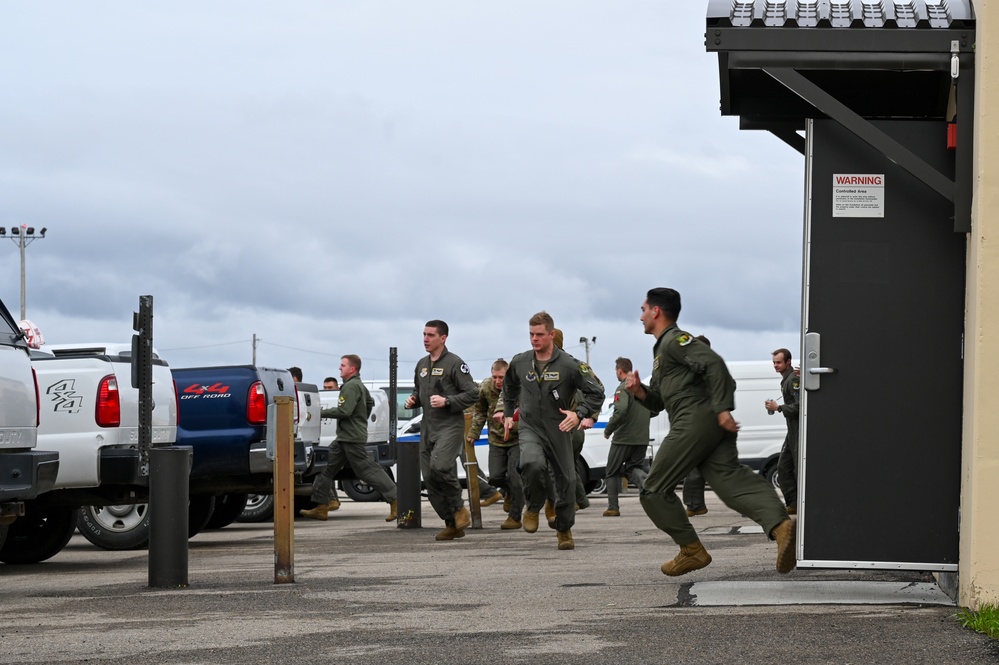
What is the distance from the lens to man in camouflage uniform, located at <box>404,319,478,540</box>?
1490cm

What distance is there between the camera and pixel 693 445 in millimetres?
8992

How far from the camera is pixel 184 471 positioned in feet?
32.4

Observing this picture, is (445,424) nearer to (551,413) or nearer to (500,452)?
(551,413)

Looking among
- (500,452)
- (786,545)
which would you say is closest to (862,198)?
(786,545)

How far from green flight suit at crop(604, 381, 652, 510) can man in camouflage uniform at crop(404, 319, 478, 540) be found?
5.28 m

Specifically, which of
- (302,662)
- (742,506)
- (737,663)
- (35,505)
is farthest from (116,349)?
(737,663)

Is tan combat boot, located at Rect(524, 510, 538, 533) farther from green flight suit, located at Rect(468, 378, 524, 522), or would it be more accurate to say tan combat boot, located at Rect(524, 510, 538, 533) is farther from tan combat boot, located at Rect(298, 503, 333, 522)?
tan combat boot, located at Rect(298, 503, 333, 522)

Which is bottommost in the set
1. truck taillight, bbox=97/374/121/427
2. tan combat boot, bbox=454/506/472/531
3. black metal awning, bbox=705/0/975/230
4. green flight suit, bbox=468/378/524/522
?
tan combat boot, bbox=454/506/472/531

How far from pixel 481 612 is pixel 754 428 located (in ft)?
59.8

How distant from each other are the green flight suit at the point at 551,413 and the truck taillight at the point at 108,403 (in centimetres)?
336

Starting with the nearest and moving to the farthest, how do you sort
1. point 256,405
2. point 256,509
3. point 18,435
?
point 18,435 → point 256,405 → point 256,509

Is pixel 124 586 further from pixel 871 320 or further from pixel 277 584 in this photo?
pixel 871 320

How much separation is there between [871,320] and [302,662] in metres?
3.62

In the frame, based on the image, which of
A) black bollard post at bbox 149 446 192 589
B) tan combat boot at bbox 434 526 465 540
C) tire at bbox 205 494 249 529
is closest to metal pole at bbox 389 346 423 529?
tire at bbox 205 494 249 529
